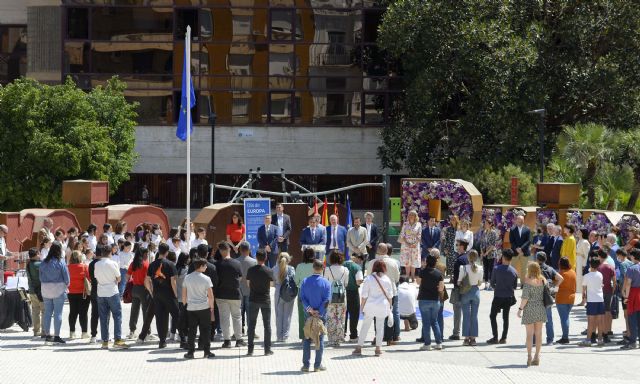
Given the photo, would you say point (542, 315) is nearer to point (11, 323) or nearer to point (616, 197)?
point (11, 323)

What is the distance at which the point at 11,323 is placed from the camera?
69.5 feet

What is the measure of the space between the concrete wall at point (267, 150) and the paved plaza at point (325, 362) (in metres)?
30.5

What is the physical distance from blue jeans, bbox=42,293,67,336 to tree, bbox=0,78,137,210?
22586 millimetres

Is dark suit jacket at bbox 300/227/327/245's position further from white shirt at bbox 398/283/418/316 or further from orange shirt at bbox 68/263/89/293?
orange shirt at bbox 68/263/89/293

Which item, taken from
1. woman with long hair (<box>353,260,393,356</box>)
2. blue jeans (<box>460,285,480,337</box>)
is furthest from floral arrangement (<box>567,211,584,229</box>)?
woman with long hair (<box>353,260,393,356</box>)

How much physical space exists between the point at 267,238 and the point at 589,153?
613 inches

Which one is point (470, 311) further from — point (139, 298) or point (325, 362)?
point (139, 298)

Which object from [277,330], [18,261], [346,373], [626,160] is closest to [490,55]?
[626,160]

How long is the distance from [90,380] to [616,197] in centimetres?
2582

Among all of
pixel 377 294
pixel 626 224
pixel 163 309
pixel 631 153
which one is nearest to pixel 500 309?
pixel 377 294

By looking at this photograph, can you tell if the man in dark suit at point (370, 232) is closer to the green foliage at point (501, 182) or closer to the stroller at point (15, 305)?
the stroller at point (15, 305)

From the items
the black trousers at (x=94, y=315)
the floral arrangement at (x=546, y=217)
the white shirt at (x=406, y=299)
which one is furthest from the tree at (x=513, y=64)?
the black trousers at (x=94, y=315)

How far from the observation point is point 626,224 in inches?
1118

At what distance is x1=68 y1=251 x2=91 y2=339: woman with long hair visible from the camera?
19.9 metres
